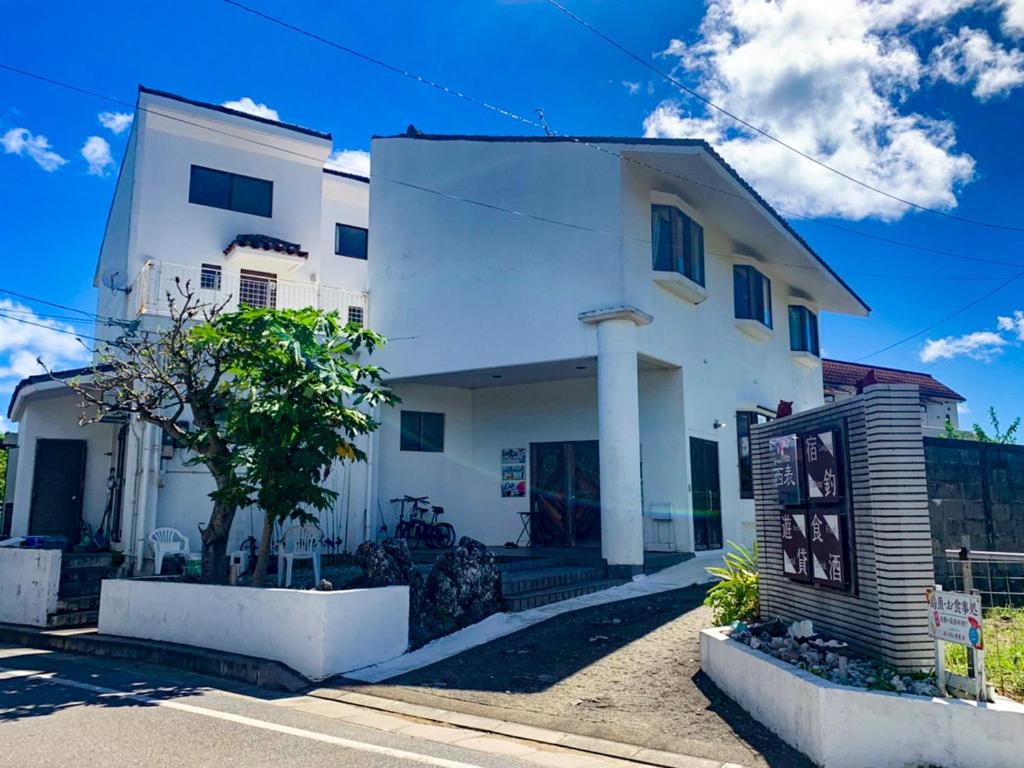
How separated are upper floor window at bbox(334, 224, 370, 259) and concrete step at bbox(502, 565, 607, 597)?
12.8 metres

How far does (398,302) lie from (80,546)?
24.0 feet

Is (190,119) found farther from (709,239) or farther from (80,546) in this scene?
(709,239)

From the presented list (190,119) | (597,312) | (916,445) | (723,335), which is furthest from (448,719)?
(190,119)

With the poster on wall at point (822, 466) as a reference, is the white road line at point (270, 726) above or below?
below

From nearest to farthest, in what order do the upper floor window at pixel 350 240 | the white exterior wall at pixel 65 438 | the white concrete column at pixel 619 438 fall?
the white concrete column at pixel 619 438, the white exterior wall at pixel 65 438, the upper floor window at pixel 350 240

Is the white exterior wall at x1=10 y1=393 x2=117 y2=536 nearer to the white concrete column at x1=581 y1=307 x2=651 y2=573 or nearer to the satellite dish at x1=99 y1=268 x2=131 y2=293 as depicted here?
the satellite dish at x1=99 y1=268 x2=131 y2=293

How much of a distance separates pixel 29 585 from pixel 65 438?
17.7ft

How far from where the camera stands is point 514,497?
1670cm

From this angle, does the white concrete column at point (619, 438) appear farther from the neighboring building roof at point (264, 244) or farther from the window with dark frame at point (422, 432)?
the neighboring building roof at point (264, 244)

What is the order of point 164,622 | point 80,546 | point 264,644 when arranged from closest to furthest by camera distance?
point 264,644
point 164,622
point 80,546

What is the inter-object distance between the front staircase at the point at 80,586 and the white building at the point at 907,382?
20962 millimetres

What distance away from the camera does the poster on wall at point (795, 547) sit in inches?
267

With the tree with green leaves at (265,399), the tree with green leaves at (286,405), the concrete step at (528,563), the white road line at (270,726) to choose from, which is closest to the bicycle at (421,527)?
the concrete step at (528,563)

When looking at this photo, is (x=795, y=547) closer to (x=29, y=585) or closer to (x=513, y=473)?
(x=513, y=473)
